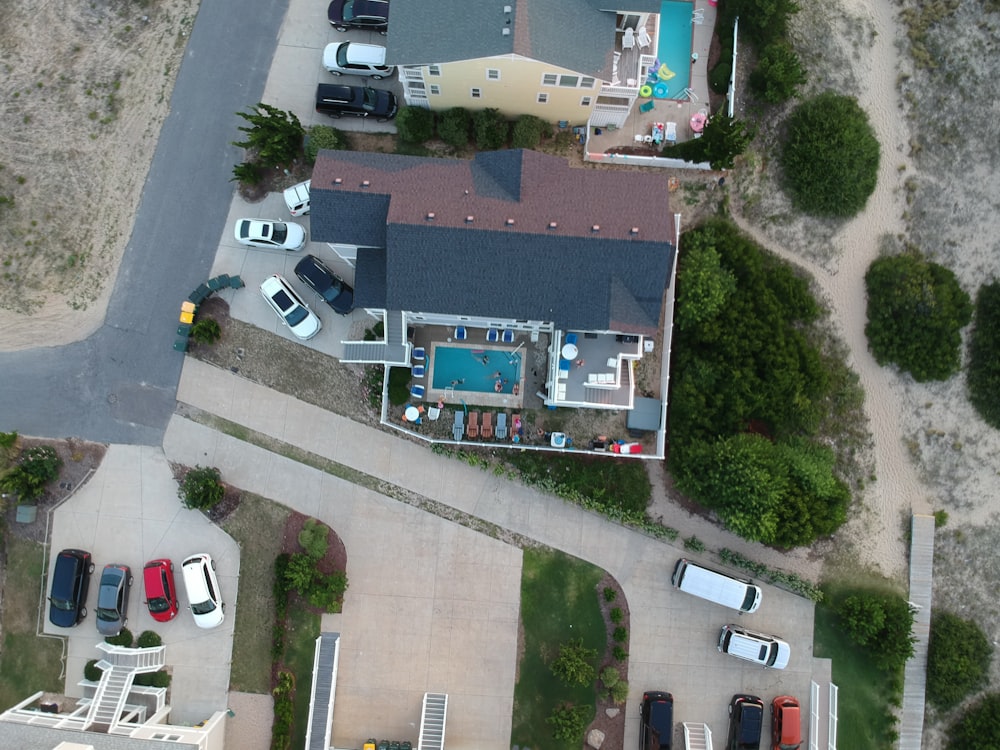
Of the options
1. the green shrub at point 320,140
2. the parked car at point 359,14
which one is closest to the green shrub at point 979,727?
the green shrub at point 320,140

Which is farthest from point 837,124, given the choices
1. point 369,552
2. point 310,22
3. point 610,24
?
point 369,552

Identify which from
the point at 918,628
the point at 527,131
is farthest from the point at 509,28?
the point at 918,628

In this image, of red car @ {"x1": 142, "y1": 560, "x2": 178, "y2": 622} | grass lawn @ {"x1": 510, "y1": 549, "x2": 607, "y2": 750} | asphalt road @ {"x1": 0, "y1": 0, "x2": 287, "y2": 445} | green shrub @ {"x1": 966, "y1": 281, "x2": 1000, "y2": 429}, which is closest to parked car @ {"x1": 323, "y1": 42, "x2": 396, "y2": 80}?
asphalt road @ {"x1": 0, "y1": 0, "x2": 287, "y2": 445}

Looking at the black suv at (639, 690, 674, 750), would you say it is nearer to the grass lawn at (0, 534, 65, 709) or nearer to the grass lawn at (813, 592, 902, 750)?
the grass lawn at (813, 592, 902, 750)

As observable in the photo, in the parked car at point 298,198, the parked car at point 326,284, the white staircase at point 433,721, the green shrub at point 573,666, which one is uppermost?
the parked car at point 298,198

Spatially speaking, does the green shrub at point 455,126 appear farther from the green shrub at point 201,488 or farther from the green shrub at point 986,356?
the green shrub at point 986,356

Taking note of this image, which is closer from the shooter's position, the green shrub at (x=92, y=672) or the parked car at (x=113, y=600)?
the parked car at (x=113, y=600)

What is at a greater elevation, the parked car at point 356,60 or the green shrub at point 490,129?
the parked car at point 356,60
